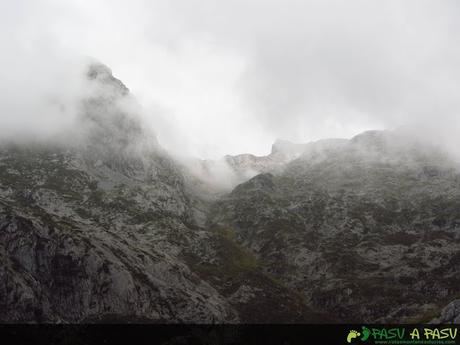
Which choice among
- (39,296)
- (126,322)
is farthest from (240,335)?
(39,296)

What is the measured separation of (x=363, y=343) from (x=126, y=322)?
276 feet

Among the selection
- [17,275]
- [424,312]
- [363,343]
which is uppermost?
[17,275]

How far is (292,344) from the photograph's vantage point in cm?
18688

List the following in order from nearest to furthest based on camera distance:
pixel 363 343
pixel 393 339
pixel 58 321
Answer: pixel 393 339 → pixel 363 343 → pixel 58 321

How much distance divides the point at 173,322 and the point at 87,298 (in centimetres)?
3444

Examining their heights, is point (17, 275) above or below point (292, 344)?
above

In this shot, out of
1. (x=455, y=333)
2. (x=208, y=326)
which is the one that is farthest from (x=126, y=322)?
(x=455, y=333)

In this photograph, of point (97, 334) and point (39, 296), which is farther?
point (39, 296)

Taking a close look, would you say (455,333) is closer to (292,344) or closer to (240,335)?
(292,344)

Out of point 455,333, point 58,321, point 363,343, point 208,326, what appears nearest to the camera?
point 455,333

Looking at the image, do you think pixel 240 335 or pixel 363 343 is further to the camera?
pixel 240 335

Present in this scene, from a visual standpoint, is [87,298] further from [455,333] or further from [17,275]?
[455,333]

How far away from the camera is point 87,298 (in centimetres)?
19775

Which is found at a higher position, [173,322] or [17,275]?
[17,275]
